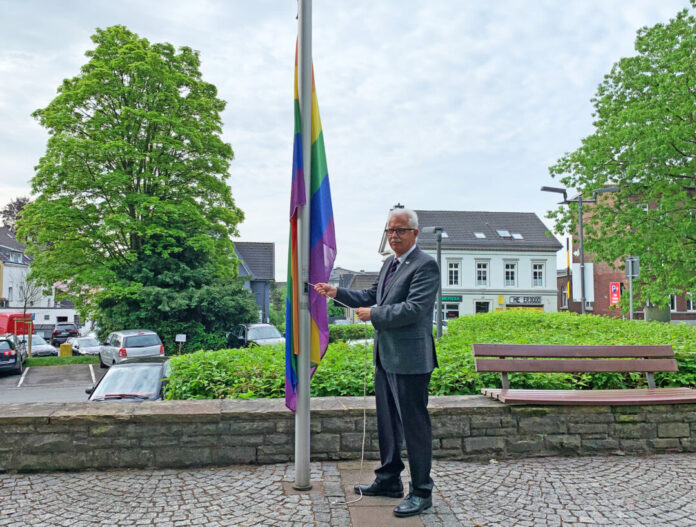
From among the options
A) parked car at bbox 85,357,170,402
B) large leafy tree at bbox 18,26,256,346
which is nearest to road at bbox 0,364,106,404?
large leafy tree at bbox 18,26,256,346

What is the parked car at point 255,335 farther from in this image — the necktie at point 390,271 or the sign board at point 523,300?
the sign board at point 523,300

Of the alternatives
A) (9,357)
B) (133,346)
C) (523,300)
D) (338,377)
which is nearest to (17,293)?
(9,357)

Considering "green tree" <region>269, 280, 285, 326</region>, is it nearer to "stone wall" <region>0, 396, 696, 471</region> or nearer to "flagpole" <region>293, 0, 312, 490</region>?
"stone wall" <region>0, 396, 696, 471</region>

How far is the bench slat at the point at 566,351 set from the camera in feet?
18.0

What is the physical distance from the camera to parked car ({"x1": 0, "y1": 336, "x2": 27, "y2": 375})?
75.2 feet

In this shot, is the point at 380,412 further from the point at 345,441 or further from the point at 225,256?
the point at 225,256

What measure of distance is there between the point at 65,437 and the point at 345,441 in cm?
232

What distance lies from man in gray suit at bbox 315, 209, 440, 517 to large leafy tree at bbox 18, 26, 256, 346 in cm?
2159

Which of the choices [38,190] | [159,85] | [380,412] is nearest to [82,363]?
[38,190]

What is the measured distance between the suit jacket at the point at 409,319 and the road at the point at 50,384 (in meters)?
14.4

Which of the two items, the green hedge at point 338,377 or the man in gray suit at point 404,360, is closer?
the man in gray suit at point 404,360

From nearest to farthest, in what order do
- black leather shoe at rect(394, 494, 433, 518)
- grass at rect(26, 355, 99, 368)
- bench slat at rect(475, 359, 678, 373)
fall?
black leather shoe at rect(394, 494, 433, 518), bench slat at rect(475, 359, 678, 373), grass at rect(26, 355, 99, 368)

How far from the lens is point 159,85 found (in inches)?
1024

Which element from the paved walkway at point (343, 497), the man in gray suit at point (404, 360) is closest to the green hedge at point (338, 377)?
the paved walkway at point (343, 497)
